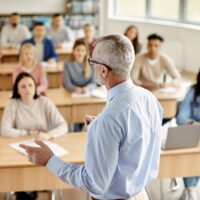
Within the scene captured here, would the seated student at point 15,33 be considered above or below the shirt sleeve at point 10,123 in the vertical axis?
above

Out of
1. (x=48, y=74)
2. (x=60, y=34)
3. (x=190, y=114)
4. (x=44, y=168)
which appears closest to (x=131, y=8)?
(x=60, y=34)

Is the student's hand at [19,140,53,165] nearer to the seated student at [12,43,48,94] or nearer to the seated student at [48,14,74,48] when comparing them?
the seated student at [12,43,48,94]

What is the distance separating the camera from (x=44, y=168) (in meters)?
3.02

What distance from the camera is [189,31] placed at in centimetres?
856

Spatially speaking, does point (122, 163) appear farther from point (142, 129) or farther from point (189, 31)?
point (189, 31)

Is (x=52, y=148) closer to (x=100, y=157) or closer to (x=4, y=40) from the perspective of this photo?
(x=100, y=157)

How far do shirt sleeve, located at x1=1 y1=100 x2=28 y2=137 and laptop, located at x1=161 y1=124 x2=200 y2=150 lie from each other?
1.17 metres

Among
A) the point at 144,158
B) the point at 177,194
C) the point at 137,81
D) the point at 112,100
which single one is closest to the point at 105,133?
the point at 112,100

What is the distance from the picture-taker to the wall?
980 centimetres

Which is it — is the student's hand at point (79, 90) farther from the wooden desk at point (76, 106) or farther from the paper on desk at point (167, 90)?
the paper on desk at point (167, 90)

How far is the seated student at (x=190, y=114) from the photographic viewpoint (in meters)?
3.94

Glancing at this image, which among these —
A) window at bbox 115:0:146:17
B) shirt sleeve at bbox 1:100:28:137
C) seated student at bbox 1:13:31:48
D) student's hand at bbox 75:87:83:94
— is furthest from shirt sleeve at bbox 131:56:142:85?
window at bbox 115:0:146:17

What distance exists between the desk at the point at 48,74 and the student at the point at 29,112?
2.24 meters

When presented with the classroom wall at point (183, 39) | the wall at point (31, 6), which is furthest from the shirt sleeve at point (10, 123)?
the wall at point (31, 6)
